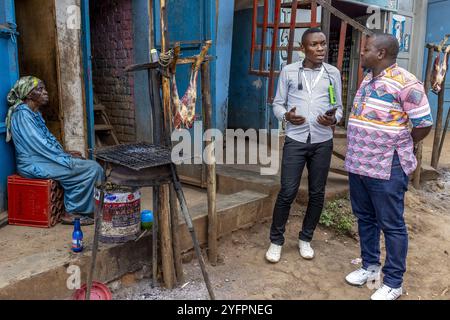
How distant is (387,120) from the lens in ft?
8.83

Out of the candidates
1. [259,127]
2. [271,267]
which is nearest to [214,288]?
[271,267]

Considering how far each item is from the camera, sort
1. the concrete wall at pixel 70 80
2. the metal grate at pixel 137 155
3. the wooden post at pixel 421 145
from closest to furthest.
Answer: the metal grate at pixel 137 155 < the concrete wall at pixel 70 80 < the wooden post at pixel 421 145

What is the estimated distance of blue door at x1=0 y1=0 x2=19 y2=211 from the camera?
3.47 meters

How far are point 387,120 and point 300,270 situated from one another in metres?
1.43

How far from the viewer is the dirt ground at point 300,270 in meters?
3.05

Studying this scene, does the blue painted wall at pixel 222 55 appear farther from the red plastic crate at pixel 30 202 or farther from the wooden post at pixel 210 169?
the red plastic crate at pixel 30 202

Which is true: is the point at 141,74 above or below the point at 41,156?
above

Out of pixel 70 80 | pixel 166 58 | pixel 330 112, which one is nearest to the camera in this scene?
pixel 166 58

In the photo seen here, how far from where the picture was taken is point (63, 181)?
11.9 feet

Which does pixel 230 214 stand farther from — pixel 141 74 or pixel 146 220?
pixel 141 74

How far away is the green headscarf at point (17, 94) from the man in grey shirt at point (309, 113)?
2.10 m

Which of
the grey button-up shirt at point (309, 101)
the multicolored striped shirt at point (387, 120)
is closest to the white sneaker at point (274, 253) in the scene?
the grey button-up shirt at point (309, 101)

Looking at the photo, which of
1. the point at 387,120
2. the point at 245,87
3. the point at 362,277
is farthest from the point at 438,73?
the point at 362,277

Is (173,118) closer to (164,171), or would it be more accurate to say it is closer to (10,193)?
(164,171)
